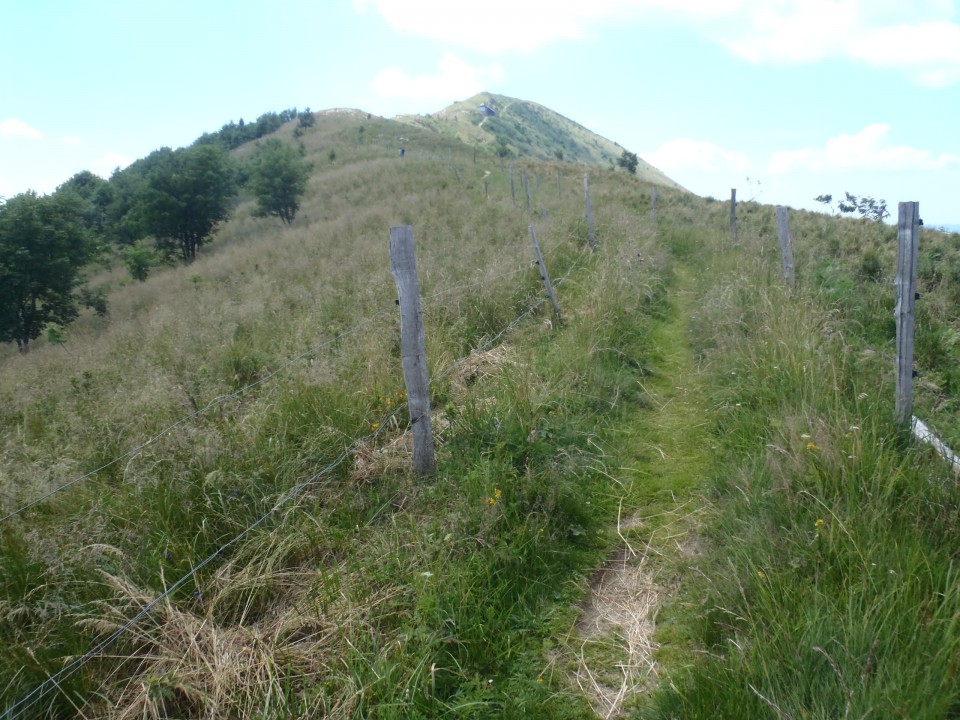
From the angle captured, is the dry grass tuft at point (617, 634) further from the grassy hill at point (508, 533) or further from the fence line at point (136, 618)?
A: the fence line at point (136, 618)

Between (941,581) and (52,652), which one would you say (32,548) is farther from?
(941,581)

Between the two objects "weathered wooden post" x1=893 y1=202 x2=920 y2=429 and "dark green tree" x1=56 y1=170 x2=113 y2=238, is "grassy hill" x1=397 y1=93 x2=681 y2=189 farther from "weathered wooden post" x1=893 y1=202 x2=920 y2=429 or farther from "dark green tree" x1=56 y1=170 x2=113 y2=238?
"weathered wooden post" x1=893 y1=202 x2=920 y2=429

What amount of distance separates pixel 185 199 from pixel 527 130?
119470mm

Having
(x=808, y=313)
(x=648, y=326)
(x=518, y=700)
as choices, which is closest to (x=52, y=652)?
(x=518, y=700)

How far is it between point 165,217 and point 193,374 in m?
27.0

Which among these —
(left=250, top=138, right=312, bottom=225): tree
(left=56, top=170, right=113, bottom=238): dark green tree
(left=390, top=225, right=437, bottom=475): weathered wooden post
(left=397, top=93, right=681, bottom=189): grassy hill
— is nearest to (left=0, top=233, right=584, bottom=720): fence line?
(left=390, top=225, right=437, bottom=475): weathered wooden post

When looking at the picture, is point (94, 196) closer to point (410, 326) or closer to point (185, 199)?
point (185, 199)

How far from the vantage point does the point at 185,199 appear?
97.2 feet

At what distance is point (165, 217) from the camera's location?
29.4 meters

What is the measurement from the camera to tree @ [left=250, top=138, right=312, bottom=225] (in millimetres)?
30719

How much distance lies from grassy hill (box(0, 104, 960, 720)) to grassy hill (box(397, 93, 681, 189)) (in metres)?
94.9

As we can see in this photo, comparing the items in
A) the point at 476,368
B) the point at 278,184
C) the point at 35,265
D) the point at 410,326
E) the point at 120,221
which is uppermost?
the point at 278,184

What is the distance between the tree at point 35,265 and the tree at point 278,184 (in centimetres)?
1064

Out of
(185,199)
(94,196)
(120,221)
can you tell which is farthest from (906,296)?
(94,196)
